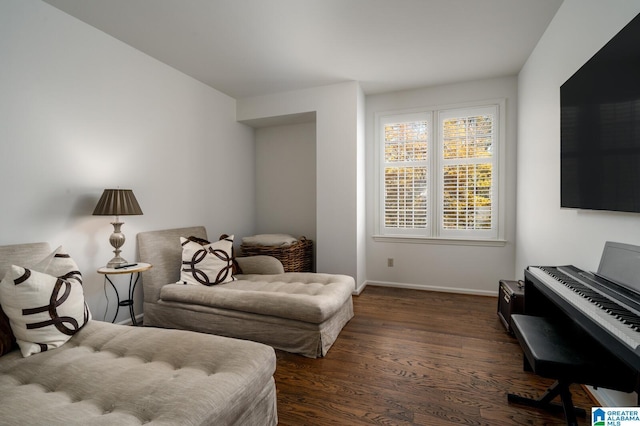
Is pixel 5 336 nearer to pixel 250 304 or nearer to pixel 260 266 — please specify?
pixel 250 304

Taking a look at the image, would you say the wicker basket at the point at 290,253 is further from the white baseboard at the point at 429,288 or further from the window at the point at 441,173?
the window at the point at 441,173

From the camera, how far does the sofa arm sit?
3.12 meters

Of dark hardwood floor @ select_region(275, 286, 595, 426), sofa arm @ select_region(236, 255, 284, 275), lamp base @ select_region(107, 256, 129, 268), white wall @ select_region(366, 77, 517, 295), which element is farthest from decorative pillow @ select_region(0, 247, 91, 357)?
white wall @ select_region(366, 77, 517, 295)

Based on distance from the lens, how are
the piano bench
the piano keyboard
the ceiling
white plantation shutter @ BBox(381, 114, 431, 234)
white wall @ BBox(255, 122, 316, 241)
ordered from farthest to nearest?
white wall @ BBox(255, 122, 316, 241)
white plantation shutter @ BBox(381, 114, 431, 234)
the ceiling
the piano bench
the piano keyboard

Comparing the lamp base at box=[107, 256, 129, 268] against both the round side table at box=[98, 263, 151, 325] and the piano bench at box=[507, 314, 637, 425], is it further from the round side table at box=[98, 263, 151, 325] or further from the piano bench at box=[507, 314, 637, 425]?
the piano bench at box=[507, 314, 637, 425]

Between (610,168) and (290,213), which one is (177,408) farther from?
(290,213)

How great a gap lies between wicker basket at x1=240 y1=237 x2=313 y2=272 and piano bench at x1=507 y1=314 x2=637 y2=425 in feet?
8.10

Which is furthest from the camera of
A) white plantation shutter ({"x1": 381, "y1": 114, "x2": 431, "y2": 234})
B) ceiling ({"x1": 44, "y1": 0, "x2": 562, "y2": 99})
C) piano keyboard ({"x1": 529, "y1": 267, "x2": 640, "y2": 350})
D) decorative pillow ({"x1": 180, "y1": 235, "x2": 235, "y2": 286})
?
white plantation shutter ({"x1": 381, "y1": 114, "x2": 431, "y2": 234})

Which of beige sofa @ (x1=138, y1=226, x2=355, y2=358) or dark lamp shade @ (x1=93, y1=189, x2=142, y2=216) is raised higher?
dark lamp shade @ (x1=93, y1=189, x2=142, y2=216)

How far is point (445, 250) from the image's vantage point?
3705 mm

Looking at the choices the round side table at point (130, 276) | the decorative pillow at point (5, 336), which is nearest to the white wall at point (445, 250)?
the round side table at point (130, 276)

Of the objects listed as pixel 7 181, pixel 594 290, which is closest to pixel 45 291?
pixel 7 181

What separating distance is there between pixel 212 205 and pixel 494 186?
137 inches

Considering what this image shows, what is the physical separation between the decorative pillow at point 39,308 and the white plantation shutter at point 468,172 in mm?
3635
